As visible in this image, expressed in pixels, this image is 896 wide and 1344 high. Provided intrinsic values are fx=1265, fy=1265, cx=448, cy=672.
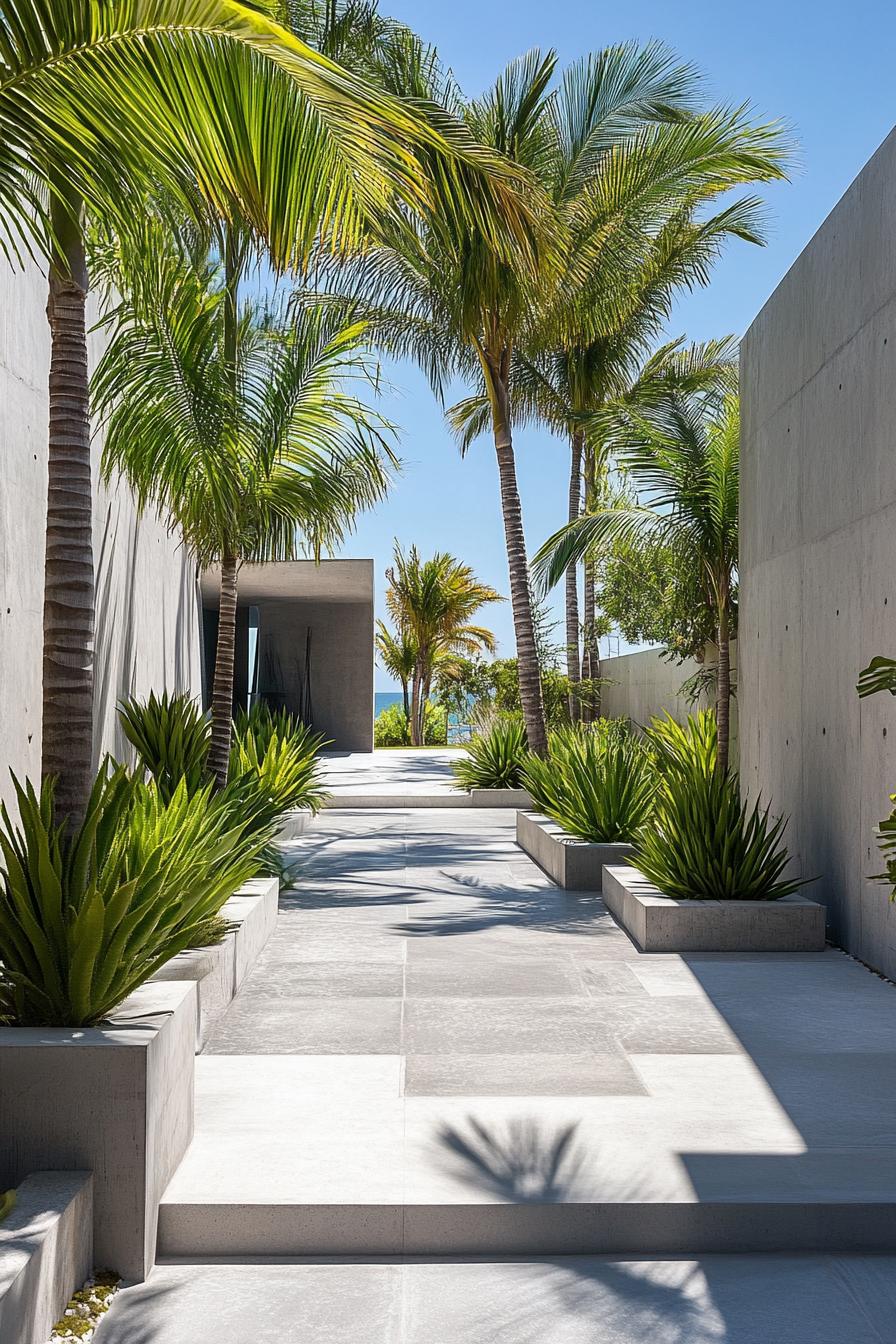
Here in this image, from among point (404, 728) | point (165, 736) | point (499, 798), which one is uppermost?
point (404, 728)

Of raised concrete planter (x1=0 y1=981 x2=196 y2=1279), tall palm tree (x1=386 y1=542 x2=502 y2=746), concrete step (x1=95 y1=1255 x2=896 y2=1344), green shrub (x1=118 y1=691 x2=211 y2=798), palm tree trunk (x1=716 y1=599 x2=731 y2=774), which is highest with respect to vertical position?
tall palm tree (x1=386 y1=542 x2=502 y2=746)

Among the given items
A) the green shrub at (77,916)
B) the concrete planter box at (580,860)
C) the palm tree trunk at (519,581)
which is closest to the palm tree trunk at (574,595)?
the palm tree trunk at (519,581)

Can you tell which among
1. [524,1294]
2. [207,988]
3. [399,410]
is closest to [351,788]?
[399,410]

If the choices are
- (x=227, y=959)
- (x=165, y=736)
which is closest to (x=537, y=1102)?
(x=227, y=959)

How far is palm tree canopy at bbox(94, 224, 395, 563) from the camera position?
712 cm

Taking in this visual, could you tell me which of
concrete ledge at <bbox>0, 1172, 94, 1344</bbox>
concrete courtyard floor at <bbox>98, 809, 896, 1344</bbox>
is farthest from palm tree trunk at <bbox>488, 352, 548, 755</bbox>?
concrete ledge at <bbox>0, 1172, 94, 1344</bbox>

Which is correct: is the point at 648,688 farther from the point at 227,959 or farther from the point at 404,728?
the point at 404,728

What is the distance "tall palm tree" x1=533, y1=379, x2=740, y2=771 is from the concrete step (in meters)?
9.47

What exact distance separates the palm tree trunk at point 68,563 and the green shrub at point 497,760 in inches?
536

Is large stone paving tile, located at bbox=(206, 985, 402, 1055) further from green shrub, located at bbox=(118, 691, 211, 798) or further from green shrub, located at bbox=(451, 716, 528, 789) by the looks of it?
green shrub, located at bbox=(451, 716, 528, 789)

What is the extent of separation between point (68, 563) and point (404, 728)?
36853 millimetres

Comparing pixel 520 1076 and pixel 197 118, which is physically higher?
pixel 197 118

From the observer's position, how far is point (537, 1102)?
181 inches

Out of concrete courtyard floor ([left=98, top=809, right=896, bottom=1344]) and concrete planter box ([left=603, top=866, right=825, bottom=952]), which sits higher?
concrete planter box ([left=603, top=866, right=825, bottom=952])
